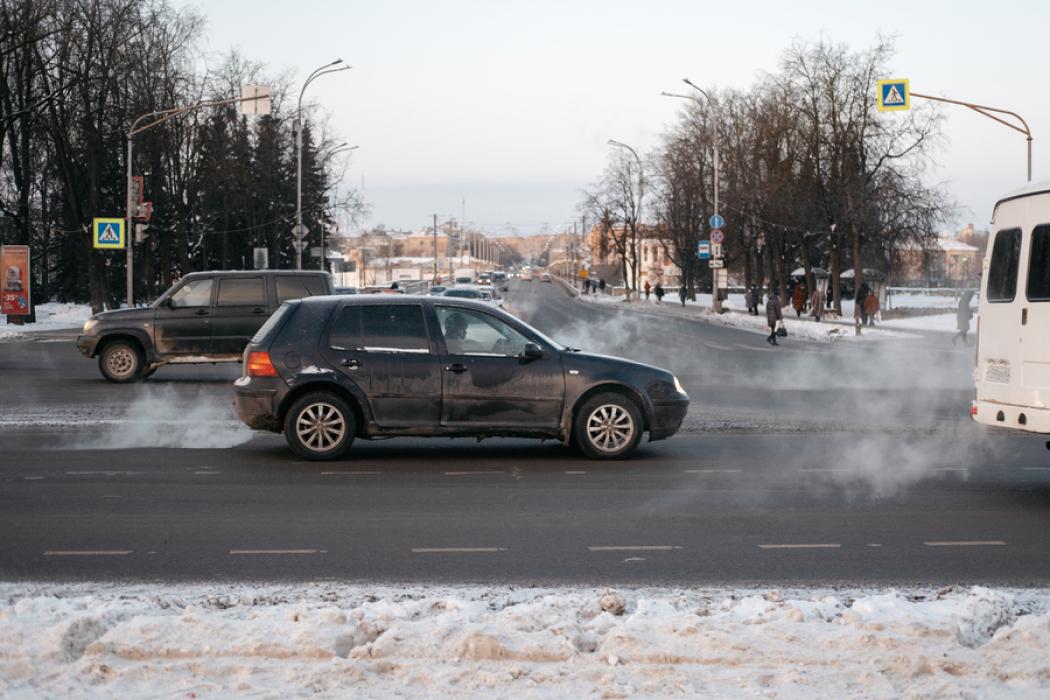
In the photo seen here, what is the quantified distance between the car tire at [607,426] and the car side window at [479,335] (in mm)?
934

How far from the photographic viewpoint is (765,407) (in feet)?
61.7

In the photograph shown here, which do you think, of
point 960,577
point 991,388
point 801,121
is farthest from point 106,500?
point 801,121

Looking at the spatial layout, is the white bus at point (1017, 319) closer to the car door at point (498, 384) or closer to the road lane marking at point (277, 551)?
the car door at point (498, 384)

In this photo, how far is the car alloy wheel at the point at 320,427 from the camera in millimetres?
12438

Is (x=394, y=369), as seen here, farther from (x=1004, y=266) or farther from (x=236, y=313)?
(x=236, y=313)

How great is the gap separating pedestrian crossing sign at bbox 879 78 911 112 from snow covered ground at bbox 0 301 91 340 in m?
28.9

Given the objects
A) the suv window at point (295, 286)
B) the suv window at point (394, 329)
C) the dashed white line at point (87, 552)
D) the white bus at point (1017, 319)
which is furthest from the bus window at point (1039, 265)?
the suv window at point (295, 286)

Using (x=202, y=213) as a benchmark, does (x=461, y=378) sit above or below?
below

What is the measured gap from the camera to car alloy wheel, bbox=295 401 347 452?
1244 cm

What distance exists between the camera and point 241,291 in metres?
22.3

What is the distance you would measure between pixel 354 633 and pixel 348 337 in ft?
23.0

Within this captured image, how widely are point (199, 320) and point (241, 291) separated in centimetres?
90

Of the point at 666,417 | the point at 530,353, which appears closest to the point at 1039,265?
the point at 666,417

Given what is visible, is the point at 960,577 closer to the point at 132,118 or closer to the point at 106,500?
the point at 106,500
